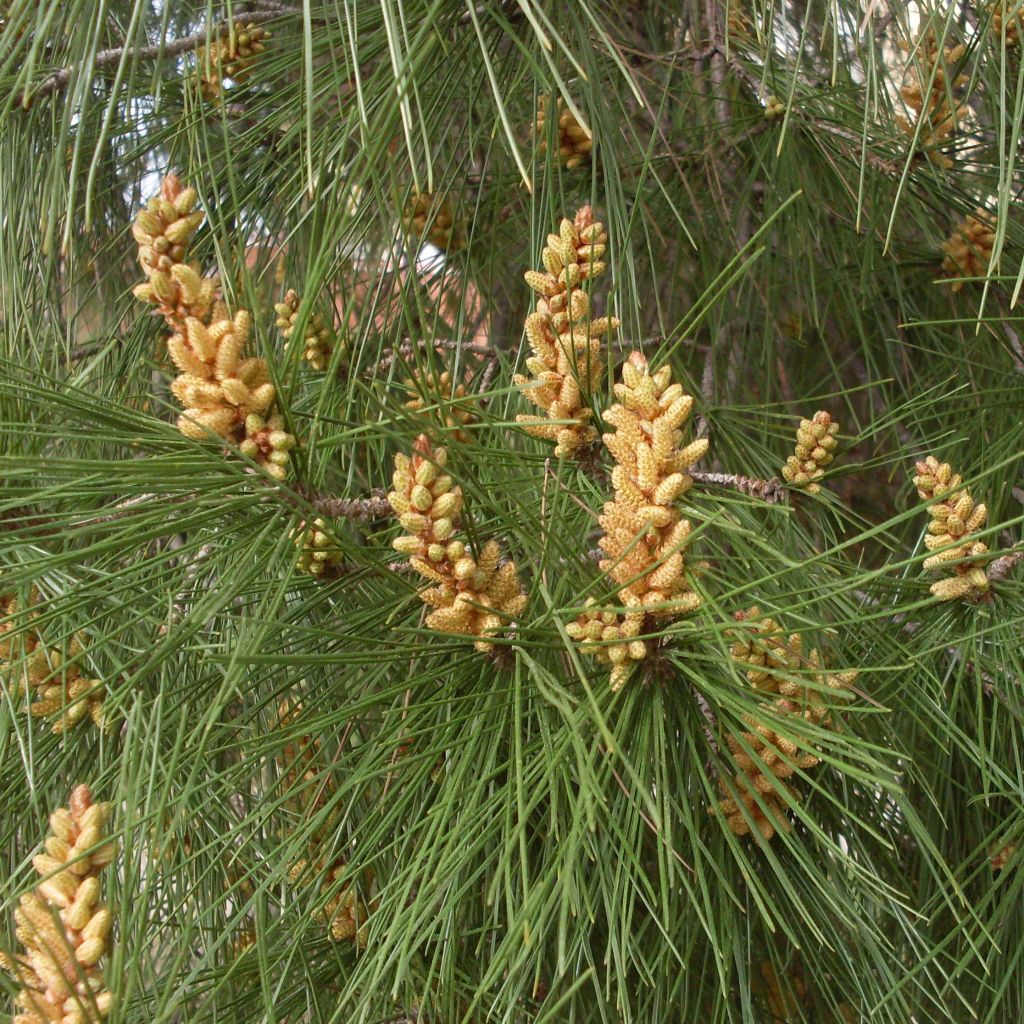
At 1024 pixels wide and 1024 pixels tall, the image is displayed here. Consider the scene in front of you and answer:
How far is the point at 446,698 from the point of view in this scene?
564 mm

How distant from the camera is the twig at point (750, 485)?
68 cm

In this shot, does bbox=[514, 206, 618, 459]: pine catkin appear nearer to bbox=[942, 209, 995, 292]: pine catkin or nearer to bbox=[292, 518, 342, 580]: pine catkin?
bbox=[292, 518, 342, 580]: pine catkin

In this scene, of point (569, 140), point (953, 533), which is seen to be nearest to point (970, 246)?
point (569, 140)

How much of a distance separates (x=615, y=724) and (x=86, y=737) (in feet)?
1.24

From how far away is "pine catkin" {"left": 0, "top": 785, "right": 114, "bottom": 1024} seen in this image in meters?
0.45

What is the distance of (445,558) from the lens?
521mm

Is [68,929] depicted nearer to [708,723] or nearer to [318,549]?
[318,549]

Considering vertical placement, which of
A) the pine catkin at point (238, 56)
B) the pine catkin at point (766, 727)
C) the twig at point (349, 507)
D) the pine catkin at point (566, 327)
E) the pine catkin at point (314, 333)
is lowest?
the pine catkin at point (766, 727)

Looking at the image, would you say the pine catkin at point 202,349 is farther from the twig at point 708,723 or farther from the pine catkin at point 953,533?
the pine catkin at point 953,533

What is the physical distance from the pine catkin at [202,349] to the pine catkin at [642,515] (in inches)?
6.2

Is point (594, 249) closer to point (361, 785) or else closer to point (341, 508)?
point (341, 508)

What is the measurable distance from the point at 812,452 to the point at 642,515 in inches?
11.9

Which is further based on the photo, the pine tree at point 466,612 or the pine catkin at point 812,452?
the pine catkin at point 812,452

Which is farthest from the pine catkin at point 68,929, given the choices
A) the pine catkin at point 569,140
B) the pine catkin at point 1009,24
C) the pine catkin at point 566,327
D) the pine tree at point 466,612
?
the pine catkin at point 1009,24
